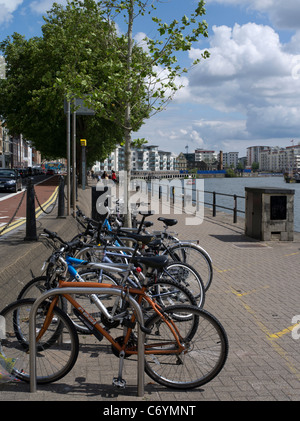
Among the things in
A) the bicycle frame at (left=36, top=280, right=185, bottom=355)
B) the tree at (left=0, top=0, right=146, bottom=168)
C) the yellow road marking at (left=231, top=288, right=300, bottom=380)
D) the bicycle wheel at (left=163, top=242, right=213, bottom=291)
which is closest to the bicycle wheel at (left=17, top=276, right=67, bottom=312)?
the bicycle frame at (left=36, top=280, right=185, bottom=355)

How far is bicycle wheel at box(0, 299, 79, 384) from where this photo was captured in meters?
3.98

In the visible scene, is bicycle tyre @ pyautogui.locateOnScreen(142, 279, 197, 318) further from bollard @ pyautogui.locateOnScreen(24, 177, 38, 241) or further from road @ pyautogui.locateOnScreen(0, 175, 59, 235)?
bollard @ pyautogui.locateOnScreen(24, 177, 38, 241)

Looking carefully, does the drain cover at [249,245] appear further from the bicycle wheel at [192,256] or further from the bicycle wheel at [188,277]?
the bicycle wheel at [188,277]

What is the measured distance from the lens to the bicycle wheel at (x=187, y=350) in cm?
392

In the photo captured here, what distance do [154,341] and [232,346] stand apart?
1285 mm

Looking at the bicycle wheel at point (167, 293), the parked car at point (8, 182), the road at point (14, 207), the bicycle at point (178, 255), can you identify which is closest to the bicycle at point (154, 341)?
the bicycle wheel at point (167, 293)

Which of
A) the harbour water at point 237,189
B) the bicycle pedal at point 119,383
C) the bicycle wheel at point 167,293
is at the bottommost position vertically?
the harbour water at point 237,189

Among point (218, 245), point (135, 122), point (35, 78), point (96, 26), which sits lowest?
point (218, 245)

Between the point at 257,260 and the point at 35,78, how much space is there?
1230 inches

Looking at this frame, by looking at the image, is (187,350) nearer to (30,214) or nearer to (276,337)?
(276,337)

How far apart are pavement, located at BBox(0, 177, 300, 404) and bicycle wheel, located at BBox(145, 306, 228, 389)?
11cm
